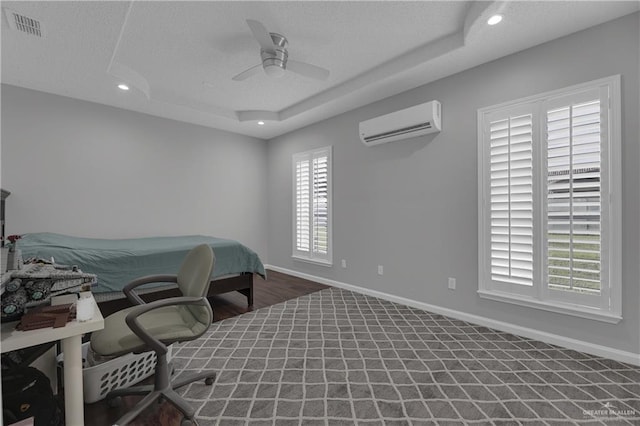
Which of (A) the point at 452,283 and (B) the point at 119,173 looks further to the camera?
(B) the point at 119,173

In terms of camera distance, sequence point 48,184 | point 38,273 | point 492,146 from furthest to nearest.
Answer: point 48,184 < point 492,146 < point 38,273

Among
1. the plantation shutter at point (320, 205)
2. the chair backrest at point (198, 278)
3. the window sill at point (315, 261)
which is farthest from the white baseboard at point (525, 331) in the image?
the chair backrest at point (198, 278)

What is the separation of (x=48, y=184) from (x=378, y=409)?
4.28 metres

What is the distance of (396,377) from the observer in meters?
2.03

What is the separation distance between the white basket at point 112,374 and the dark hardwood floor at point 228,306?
0.23 feet

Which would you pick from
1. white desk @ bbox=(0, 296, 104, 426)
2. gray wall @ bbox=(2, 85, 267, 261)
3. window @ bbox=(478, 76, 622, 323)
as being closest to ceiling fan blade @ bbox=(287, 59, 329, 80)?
window @ bbox=(478, 76, 622, 323)

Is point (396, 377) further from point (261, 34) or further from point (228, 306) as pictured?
point (261, 34)

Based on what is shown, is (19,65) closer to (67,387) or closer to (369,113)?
(67,387)

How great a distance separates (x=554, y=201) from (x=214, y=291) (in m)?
3.41

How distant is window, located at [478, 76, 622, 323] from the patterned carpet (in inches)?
19.0

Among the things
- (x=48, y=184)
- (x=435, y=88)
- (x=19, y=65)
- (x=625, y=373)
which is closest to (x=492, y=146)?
(x=435, y=88)

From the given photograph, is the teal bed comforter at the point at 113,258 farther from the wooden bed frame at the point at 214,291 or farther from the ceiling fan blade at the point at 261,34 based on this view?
the ceiling fan blade at the point at 261,34

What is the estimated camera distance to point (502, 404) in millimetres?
1756

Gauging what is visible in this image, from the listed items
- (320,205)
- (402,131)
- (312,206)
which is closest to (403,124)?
(402,131)
